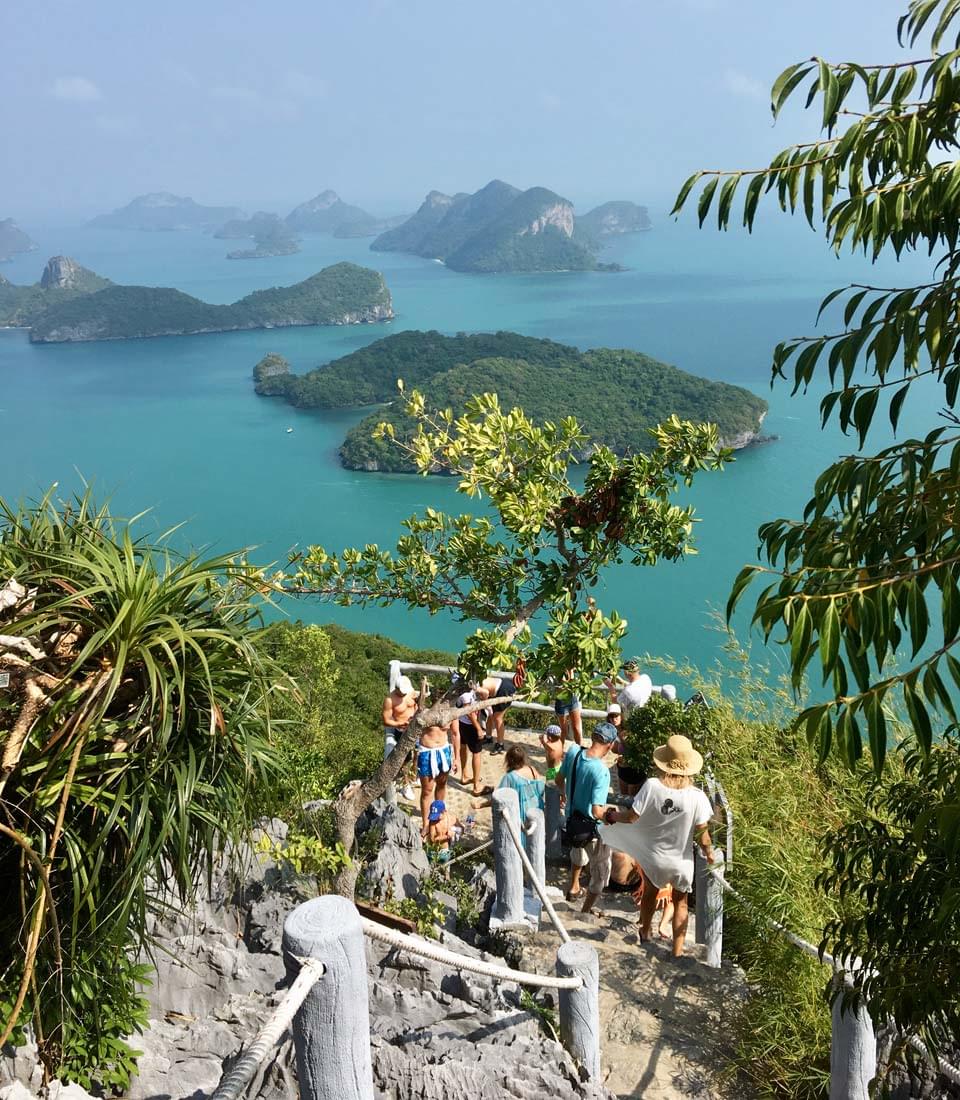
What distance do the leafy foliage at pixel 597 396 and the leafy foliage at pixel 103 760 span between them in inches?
2120

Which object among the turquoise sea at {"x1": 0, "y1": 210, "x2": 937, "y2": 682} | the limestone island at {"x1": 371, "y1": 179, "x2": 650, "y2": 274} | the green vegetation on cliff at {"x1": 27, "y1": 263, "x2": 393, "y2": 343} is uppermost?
the limestone island at {"x1": 371, "y1": 179, "x2": 650, "y2": 274}

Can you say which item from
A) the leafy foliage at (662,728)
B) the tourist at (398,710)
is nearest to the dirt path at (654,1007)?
the leafy foliage at (662,728)

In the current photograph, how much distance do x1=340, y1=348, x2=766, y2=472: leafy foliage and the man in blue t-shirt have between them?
51.8 meters

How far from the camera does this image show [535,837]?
4.59m

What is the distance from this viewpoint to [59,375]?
323ft

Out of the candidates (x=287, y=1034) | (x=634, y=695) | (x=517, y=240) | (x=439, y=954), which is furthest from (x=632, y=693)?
(x=517, y=240)

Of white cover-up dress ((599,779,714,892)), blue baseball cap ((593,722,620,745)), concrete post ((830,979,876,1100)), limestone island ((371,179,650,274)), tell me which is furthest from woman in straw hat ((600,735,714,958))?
limestone island ((371,179,650,274))

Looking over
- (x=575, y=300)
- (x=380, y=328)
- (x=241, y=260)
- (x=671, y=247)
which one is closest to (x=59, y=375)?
(x=380, y=328)

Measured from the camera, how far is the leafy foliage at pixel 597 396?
58.3 metres

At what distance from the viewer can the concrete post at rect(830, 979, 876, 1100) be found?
9.49ft

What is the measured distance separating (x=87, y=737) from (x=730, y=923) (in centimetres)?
327

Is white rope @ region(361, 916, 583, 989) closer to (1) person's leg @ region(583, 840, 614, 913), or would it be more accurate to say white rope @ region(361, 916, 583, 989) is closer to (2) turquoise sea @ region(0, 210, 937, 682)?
(1) person's leg @ region(583, 840, 614, 913)

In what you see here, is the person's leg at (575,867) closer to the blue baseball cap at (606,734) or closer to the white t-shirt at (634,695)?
the blue baseball cap at (606,734)

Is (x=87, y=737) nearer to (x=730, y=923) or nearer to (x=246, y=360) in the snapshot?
(x=730, y=923)
